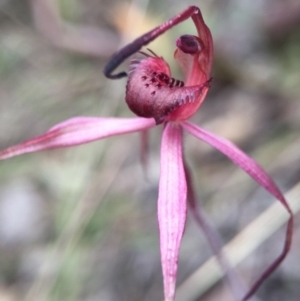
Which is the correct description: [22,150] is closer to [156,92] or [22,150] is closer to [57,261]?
[156,92]

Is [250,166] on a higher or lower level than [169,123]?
lower

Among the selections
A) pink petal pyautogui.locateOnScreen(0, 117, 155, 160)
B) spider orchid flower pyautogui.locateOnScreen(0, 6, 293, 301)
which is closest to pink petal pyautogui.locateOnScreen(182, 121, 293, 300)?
spider orchid flower pyautogui.locateOnScreen(0, 6, 293, 301)

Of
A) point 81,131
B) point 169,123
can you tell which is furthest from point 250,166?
point 81,131

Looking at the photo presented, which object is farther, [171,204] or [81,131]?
[81,131]

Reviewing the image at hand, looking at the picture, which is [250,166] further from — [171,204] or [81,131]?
[81,131]

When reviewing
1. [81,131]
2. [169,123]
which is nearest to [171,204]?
[169,123]

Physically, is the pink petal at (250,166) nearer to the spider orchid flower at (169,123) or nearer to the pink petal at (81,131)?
the spider orchid flower at (169,123)

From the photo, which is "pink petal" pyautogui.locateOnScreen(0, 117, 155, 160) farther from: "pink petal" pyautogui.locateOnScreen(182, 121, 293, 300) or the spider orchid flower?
"pink petal" pyautogui.locateOnScreen(182, 121, 293, 300)
